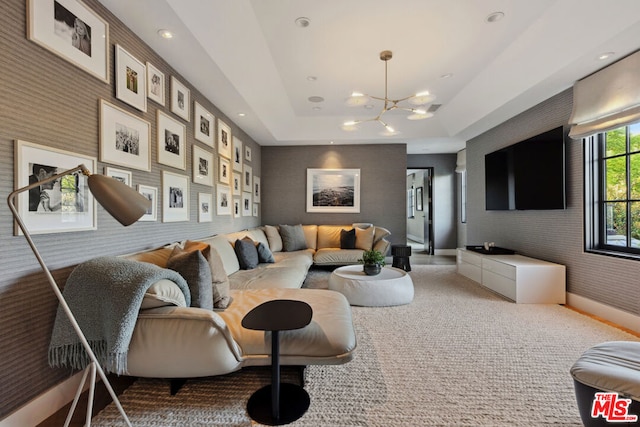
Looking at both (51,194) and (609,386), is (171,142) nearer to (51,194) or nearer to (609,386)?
(51,194)

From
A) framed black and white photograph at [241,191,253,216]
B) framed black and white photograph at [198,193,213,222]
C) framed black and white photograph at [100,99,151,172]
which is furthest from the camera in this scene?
framed black and white photograph at [241,191,253,216]

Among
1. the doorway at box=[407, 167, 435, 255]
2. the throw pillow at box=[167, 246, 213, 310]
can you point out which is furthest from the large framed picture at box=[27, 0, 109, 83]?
the doorway at box=[407, 167, 435, 255]

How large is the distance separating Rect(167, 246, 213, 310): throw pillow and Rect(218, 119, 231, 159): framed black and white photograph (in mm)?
2391

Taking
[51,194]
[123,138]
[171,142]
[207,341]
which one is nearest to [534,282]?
[207,341]

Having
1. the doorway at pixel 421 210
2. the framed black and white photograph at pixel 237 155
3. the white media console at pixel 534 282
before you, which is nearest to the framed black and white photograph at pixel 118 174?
the framed black and white photograph at pixel 237 155

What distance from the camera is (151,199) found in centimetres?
244

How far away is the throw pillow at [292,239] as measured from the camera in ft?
17.2

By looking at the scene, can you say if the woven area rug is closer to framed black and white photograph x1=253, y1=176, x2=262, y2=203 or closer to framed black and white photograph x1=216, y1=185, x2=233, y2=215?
framed black and white photograph x1=216, y1=185, x2=233, y2=215

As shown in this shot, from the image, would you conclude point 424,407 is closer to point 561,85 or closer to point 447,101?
point 561,85

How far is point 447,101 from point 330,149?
94.5 inches

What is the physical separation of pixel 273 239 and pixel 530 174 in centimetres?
399

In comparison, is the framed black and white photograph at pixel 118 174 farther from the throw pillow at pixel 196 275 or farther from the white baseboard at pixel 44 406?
the white baseboard at pixel 44 406

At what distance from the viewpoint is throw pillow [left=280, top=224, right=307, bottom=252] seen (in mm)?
A: 5246

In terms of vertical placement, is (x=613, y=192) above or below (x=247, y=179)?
below
